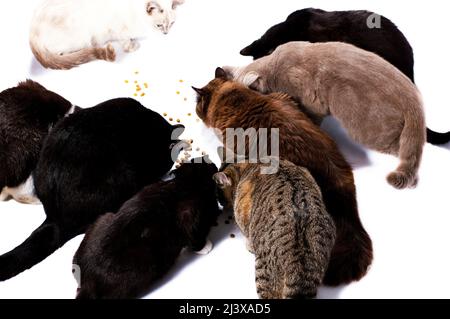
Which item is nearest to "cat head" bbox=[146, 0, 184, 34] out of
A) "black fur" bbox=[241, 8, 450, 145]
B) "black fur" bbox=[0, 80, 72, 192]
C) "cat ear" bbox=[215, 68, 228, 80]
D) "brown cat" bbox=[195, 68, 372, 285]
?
"black fur" bbox=[241, 8, 450, 145]

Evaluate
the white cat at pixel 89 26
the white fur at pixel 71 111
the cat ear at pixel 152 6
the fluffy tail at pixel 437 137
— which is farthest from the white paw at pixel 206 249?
the cat ear at pixel 152 6

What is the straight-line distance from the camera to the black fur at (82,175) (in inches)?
95.0

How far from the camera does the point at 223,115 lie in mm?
2717

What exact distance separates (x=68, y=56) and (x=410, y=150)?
2026 millimetres

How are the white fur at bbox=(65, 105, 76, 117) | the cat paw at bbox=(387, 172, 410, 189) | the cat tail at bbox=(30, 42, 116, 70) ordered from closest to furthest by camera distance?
the cat paw at bbox=(387, 172, 410, 189) < the white fur at bbox=(65, 105, 76, 117) < the cat tail at bbox=(30, 42, 116, 70)

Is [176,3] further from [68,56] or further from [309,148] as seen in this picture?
[309,148]

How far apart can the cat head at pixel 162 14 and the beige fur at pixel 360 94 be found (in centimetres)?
86

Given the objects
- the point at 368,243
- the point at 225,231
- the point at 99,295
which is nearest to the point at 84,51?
the point at 225,231

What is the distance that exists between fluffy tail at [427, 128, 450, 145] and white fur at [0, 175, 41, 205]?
6.58 ft

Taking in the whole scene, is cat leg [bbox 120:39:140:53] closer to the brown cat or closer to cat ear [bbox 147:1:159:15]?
cat ear [bbox 147:1:159:15]

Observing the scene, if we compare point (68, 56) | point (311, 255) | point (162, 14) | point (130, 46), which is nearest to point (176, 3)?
point (162, 14)

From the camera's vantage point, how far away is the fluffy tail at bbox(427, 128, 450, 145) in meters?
2.88

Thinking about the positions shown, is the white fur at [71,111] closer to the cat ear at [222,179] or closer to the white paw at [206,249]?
the cat ear at [222,179]

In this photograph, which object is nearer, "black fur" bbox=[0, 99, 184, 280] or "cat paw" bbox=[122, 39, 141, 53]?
"black fur" bbox=[0, 99, 184, 280]
